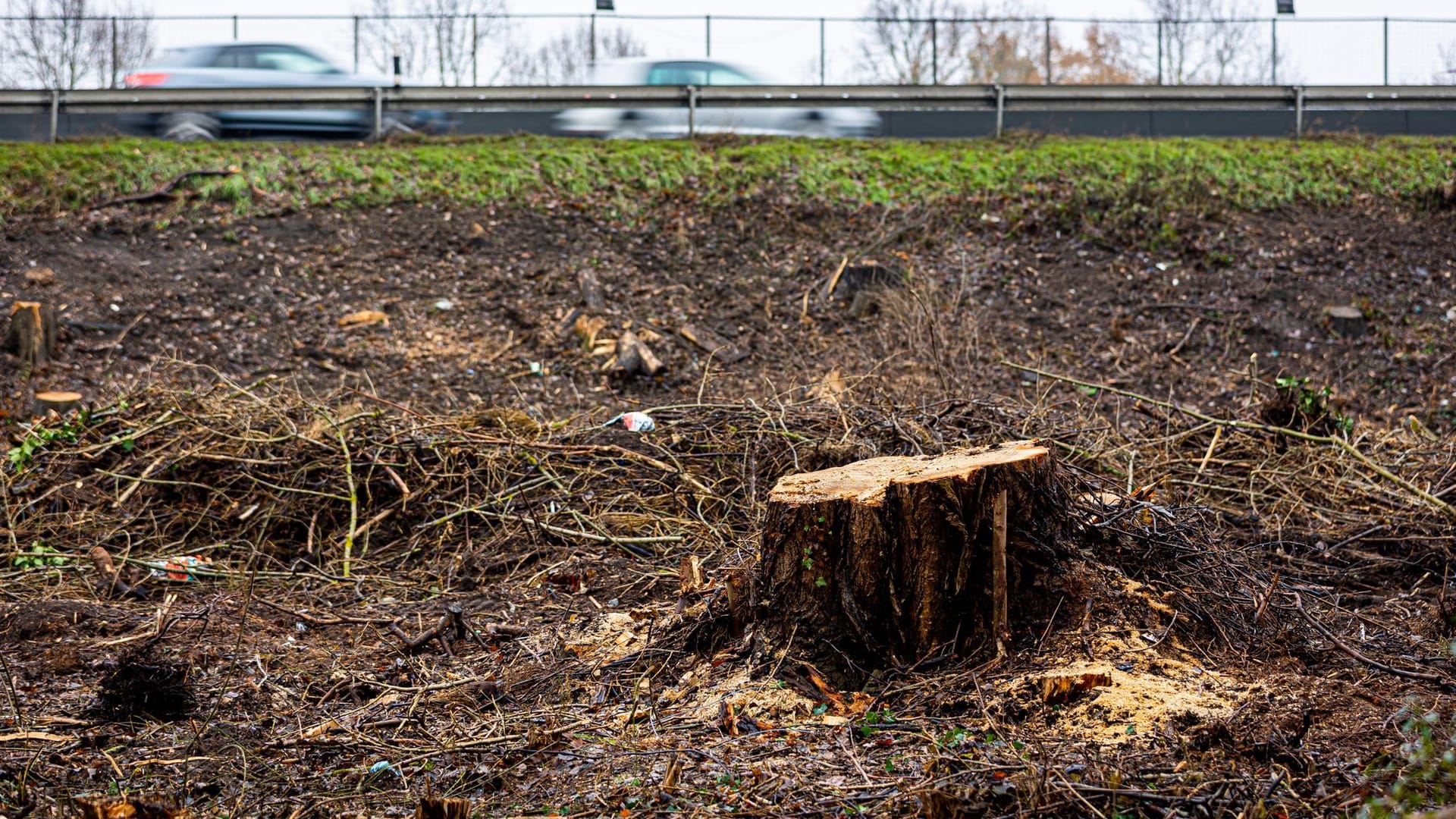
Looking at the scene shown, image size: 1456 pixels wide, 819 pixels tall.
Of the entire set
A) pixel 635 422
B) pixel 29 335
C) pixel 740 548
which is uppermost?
pixel 29 335

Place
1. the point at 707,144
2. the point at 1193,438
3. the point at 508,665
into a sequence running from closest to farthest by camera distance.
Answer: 1. the point at 508,665
2. the point at 1193,438
3. the point at 707,144

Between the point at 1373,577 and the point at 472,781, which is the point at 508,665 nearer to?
the point at 472,781

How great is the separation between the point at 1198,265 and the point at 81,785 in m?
10.8

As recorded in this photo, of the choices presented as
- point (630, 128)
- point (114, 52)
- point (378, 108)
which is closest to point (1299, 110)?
point (630, 128)

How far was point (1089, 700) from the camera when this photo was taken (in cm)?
351

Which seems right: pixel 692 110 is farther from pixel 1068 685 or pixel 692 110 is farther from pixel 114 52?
pixel 1068 685

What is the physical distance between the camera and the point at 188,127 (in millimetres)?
12672

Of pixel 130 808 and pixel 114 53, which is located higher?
pixel 114 53

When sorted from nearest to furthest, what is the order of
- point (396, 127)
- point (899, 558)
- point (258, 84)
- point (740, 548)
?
1. point (899, 558)
2. point (740, 548)
3. point (396, 127)
4. point (258, 84)

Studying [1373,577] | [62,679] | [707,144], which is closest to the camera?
[62,679]

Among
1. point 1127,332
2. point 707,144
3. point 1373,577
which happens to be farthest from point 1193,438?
point 707,144

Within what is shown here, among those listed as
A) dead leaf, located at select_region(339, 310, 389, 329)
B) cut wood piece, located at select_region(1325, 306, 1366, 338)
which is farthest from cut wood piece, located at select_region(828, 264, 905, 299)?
dead leaf, located at select_region(339, 310, 389, 329)

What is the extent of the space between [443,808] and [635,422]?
15.7ft

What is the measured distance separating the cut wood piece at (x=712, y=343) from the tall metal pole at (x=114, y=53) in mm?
10168
